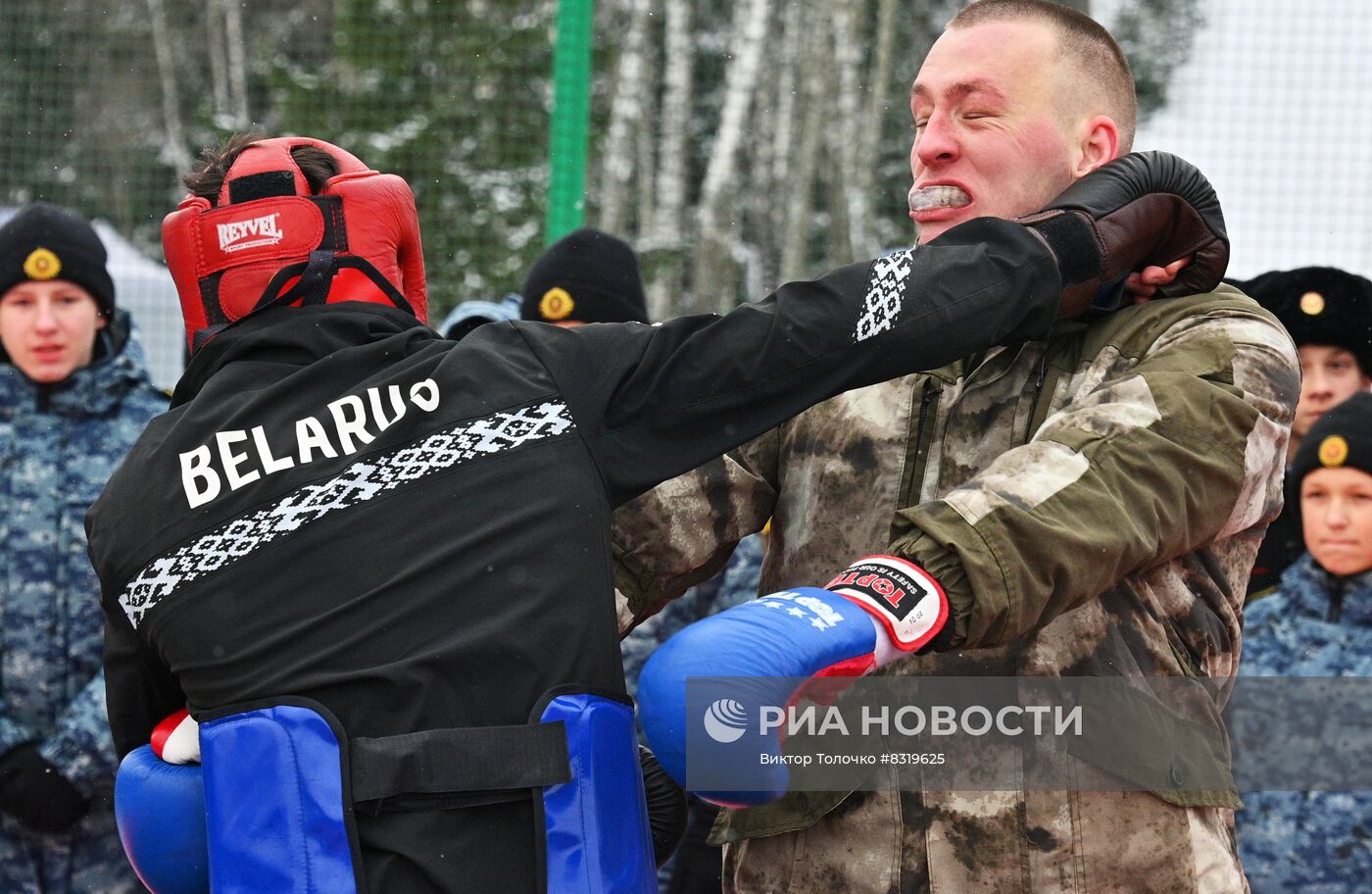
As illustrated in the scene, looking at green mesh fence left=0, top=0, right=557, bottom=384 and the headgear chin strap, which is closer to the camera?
the headgear chin strap

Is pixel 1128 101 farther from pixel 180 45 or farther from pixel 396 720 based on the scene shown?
pixel 180 45

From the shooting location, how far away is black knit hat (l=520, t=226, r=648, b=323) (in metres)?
4.79

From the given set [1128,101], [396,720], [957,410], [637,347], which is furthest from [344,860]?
[1128,101]

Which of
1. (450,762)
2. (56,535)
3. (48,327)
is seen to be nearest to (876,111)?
(48,327)

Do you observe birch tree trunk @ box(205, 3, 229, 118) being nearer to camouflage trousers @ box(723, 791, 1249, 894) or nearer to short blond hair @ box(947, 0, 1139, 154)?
short blond hair @ box(947, 0, 1139, 154)

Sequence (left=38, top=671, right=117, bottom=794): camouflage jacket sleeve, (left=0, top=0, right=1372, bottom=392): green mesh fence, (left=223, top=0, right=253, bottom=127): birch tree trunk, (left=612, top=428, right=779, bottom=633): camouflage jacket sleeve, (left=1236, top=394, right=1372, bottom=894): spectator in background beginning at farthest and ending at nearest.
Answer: (left=223, top=0, right=253, bottom=127): birch tree trunk → (left=0, top=0, right=1372, bottom=392): green mesh fence → (left=38, top=671, right=117, bottom=794): camouflage jacket sleeve → (left=1236, top=394, right=1372, bottom=894): spectator in background → (left=612, top=428, right=779, bottom=633): camouflage jacket sleeve

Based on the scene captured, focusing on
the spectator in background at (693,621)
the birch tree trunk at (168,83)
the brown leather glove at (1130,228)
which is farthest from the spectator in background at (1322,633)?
the birch tree trunk at (168,83)

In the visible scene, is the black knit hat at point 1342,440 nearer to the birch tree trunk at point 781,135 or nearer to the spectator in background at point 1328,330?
the spectator in background at point 1328,330

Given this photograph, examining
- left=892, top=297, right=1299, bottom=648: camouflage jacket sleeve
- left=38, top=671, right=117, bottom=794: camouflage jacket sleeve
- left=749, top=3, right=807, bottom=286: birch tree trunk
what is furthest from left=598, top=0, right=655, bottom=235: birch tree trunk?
left=892, top=297, right=1299, bottom=648: camouflage jacket sleeve

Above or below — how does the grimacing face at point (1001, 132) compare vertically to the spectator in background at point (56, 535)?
above

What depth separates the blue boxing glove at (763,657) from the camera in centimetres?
181

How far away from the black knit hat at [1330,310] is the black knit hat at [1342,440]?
2.36 feet

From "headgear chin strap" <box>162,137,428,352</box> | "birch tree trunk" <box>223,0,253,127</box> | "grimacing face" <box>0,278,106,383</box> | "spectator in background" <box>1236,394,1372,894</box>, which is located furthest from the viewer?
"birch tree trunk" <box>223,0,253,127</box>

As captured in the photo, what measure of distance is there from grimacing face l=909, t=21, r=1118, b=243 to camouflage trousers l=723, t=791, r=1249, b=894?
0.96 metres
